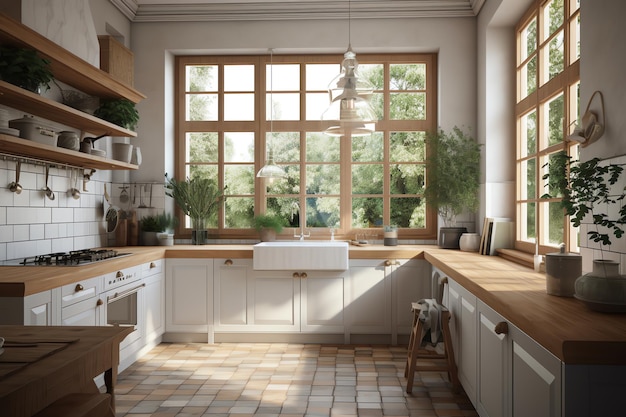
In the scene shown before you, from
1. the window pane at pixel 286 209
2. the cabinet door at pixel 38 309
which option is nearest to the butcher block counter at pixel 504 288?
the cabinet door at pixel 38 309

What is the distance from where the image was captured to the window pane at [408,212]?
215 inches

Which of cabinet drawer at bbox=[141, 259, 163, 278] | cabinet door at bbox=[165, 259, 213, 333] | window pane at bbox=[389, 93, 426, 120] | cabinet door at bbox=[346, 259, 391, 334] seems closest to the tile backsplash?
cabinet drawer at bbox=[141, 259, 163, 278]

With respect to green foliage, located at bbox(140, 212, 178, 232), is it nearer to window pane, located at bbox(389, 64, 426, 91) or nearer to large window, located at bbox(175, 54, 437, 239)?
large window, located at bbox(175, 54, 437, 239)

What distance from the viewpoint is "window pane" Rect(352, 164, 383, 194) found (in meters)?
5.49

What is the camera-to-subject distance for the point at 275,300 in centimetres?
481

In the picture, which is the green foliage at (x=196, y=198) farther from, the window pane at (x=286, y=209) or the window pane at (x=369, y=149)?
the window pane at (x=369, y=149)

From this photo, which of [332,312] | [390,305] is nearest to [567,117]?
[390,305]

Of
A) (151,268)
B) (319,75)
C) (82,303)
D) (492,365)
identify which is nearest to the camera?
(492,365)

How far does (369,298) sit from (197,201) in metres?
1.96

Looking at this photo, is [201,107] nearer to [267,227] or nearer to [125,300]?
[267,227]

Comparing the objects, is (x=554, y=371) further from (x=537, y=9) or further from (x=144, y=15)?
(x=144, y=15)

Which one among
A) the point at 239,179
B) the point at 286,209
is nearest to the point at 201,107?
the point at 239,179

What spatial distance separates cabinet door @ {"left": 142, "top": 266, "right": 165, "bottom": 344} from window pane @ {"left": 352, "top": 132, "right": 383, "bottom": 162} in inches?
89.8

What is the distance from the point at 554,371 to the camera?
68.1 inches
